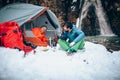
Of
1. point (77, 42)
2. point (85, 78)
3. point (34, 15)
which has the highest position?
point (34, 15)

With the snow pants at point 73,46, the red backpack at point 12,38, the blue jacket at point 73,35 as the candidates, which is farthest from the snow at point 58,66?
the red backpack at point 12,38

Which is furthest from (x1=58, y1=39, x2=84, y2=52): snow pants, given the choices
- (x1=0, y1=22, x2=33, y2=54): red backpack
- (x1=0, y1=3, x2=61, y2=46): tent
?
(x1=0, y1=3, x2=61, y2=46): tent

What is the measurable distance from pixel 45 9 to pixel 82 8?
9686mm

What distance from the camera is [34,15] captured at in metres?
11.1

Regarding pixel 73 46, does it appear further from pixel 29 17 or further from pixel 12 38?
pixel 29 17

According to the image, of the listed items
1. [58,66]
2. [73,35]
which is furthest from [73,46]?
[58,66]

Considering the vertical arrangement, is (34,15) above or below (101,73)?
above

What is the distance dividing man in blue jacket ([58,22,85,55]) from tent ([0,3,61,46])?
8.74 feet

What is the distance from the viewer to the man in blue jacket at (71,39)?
7727 millimetres

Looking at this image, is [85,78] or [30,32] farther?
[30,32]

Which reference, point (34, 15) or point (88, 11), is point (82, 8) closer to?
point (88, 11)

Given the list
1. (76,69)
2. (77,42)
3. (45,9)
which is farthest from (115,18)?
(76,69)

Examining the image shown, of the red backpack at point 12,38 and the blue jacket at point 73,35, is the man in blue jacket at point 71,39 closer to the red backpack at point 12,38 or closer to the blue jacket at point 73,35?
the blue jacket at point 73,35

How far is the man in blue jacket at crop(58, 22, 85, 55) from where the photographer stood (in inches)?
304
